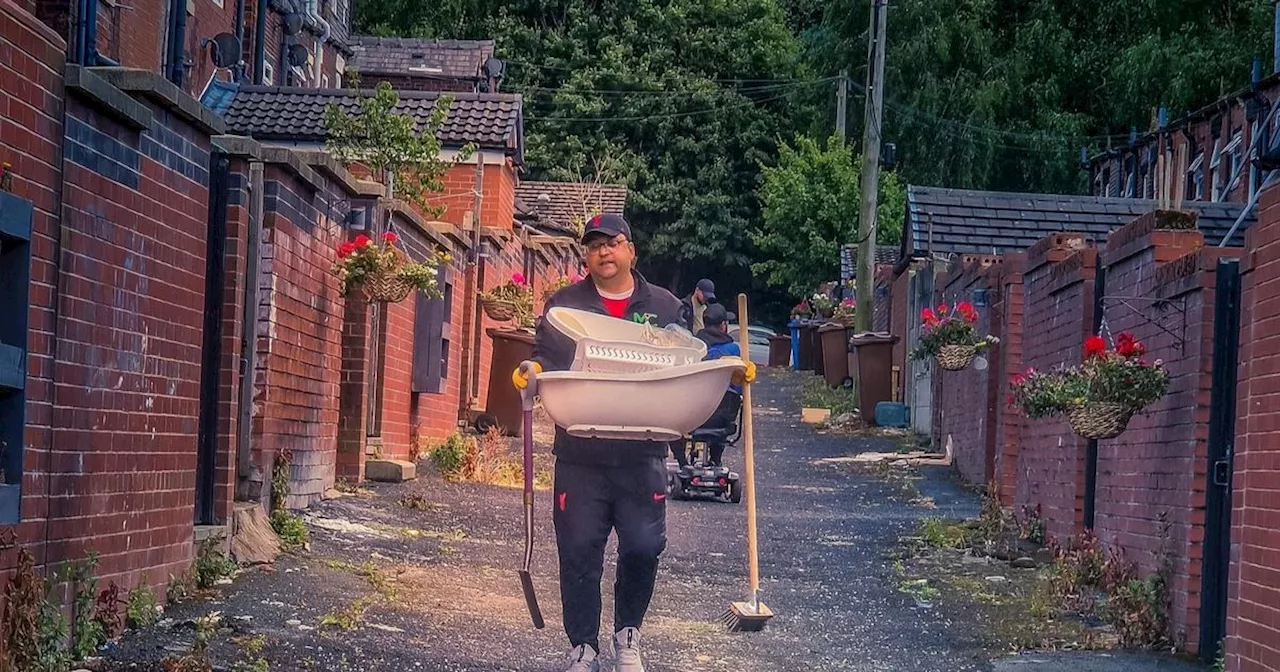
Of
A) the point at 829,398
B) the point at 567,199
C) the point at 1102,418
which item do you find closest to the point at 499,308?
the point at 829,398

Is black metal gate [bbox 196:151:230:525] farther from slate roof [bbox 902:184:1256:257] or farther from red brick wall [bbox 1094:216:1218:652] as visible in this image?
slate roof [bbox 902:184:1256:257]

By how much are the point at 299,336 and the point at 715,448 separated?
519 cm

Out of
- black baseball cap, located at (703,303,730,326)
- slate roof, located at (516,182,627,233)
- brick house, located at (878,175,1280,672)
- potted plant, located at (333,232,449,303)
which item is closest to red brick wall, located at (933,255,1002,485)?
brick house, located at (878,175,1280,672)

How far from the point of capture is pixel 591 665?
678 cm

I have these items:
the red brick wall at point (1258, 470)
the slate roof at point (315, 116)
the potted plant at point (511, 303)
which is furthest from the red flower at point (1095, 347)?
the slate roof at point (315, 116)

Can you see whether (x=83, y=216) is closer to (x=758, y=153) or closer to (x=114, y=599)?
→ (x=114, y=599)

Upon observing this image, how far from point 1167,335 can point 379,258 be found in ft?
19.1

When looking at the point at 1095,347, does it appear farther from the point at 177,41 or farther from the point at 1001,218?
the point at 1001,218

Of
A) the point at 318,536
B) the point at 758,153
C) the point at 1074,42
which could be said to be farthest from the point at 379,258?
the point at 758,153

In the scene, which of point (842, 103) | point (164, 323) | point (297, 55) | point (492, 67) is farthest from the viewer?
point (842, 103)

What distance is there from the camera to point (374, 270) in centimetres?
1278

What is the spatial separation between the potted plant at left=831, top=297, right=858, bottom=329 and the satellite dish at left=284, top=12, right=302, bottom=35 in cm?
1086

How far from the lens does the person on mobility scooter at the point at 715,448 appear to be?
1489 centimetres

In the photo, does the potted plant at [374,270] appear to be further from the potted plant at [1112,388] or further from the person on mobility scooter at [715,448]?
the potted plant at [1112,388]
